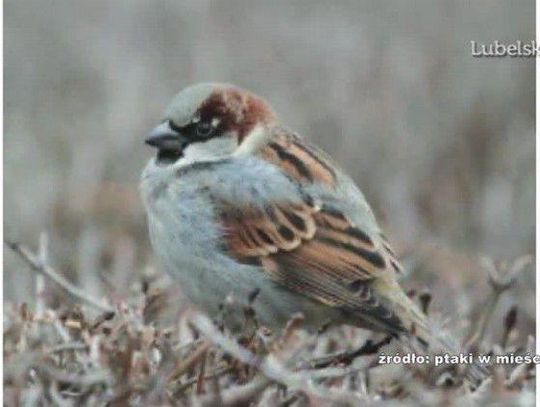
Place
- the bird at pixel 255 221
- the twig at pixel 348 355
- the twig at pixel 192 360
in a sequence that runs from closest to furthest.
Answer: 1. the twig at pixel 192 360
2. the twig at pixel 348 355
3. the bird at pixel 255 221

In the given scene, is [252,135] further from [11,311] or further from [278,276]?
[11,311]

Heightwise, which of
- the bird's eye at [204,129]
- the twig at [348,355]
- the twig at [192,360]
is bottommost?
the twig at [348,355]

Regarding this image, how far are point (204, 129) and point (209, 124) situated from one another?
0.09ft

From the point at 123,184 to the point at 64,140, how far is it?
475 millimetres

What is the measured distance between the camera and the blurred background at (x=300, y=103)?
5.14 m

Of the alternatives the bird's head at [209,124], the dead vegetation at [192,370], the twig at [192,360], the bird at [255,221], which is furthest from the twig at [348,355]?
the bird's head at [209,124]

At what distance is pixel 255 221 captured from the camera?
3.83 metres

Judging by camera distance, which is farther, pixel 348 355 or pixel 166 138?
pixel 166 138

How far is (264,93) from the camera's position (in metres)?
6.32

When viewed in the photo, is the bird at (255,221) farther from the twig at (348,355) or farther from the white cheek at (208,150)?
the twig at (348,355)

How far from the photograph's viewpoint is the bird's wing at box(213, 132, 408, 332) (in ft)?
12.3

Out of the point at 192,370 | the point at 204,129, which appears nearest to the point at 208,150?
the point at 204,129

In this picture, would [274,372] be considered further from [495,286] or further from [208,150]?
[208,150]

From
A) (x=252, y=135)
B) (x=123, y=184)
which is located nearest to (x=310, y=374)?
(x=252, y=135)
